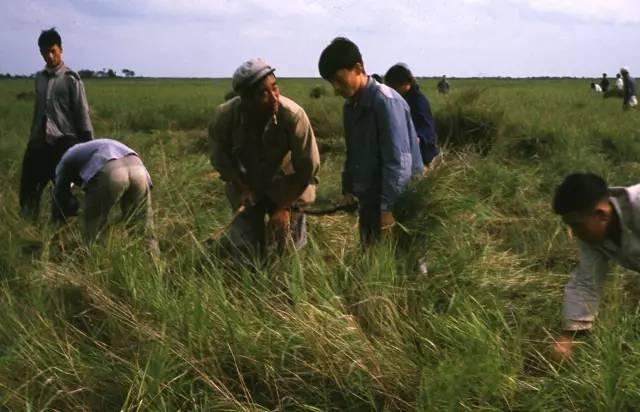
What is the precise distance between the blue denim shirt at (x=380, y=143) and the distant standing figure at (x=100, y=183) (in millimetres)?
1118

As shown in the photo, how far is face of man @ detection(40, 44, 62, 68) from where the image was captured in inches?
170

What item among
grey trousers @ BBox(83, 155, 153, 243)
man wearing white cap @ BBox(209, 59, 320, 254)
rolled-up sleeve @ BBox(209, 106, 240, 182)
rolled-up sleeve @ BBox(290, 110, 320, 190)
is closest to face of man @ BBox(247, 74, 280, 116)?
man wearing white cap @ BBox(209, 59, 320, 254)

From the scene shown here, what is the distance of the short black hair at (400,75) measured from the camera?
412 centimetres

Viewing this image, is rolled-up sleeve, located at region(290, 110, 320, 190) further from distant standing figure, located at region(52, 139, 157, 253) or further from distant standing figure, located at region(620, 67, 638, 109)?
distant standing figure, located at region(620, 67, 638, 109)

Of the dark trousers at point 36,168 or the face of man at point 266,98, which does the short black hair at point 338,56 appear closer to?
the face of man at point 266,98

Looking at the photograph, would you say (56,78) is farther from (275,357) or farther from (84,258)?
(275,357)

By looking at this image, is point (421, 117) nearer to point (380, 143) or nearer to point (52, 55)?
point (380, 143)

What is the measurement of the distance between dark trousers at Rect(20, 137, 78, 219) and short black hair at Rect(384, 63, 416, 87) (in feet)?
7.36

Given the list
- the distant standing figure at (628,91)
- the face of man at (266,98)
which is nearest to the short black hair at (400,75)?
the face of man at (266,98)

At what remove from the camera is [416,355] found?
2.27 m

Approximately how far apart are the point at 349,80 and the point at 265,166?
26.6 inches

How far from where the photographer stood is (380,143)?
2.94m

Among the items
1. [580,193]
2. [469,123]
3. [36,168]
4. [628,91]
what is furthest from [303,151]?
[628,91]

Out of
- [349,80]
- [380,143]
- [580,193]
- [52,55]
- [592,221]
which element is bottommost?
[592,221]
